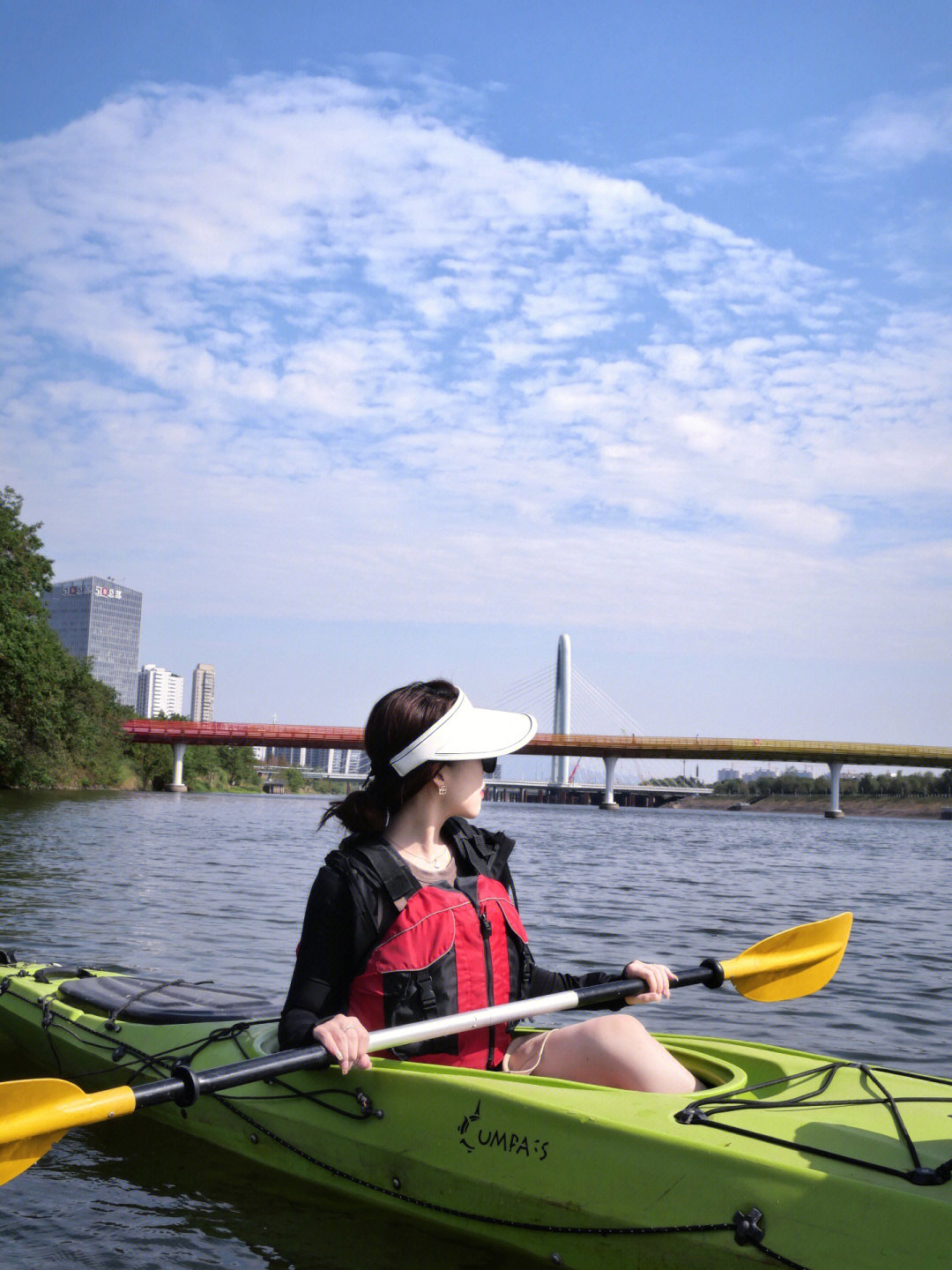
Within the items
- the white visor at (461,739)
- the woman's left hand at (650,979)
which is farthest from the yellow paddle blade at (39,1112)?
the woman's left hand at (650,979)

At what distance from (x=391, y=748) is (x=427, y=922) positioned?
1.63 feet

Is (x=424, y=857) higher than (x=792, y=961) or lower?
higher

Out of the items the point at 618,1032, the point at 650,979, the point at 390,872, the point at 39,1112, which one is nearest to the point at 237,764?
the point at 650,979

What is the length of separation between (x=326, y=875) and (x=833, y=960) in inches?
90.9

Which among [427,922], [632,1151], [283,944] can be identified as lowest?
[283,944]

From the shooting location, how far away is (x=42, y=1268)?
3.18 meters

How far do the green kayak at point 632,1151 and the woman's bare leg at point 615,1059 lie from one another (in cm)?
11

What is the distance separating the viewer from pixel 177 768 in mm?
53938

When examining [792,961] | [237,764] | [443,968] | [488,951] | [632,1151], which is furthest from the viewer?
[237,764]

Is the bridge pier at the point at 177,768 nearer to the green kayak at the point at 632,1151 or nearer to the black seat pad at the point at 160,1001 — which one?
the black seat pad at the point at 160,1001

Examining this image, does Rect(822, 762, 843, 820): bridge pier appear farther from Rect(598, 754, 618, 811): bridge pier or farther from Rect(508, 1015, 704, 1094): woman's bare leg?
Rect(508, 1015, 704, 1094): woman's bare leg

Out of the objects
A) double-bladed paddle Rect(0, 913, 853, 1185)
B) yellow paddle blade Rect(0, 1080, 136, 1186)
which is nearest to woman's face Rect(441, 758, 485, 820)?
double-bladed paddle Rect(0, 913, 853, 1185)

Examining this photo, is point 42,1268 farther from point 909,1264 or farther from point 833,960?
point 833,960

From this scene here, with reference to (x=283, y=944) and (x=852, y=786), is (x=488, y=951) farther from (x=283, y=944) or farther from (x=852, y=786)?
(x=852, y=786)
